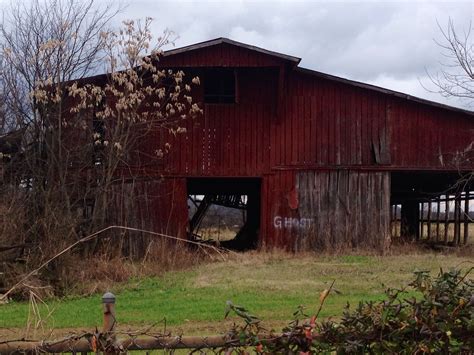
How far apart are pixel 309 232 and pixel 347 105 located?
413 centimetres

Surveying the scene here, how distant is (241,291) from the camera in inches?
498

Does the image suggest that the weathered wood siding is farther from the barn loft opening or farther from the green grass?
the barn loft opening

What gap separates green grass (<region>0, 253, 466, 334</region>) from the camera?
1025cm

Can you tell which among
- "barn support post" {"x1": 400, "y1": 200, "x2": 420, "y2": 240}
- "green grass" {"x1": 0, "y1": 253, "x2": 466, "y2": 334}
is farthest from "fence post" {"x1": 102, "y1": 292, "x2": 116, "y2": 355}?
"barn support post" {"x1": 400, "y1": 200, "x2": 420, "y2": 240}

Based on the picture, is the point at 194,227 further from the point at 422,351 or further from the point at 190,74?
the point at 422,351

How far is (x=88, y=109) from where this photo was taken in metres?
18.2

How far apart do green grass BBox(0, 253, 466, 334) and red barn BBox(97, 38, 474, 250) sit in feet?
5.52

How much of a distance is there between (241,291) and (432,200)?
674 inches

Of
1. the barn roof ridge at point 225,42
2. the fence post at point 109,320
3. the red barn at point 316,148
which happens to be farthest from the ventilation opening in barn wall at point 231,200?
the fence post at point 109,320

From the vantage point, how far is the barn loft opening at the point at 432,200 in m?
22.9

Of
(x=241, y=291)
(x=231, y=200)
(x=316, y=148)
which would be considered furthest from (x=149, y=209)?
(x=231, y=200)

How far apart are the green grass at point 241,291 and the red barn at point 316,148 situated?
1.68m

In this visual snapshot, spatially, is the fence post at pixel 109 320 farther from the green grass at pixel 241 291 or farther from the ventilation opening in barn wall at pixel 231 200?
the ventilation opening in barn wall at pixel 231 200

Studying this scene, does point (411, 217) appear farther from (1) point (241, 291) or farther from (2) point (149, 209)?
(1) point (241, 291)
